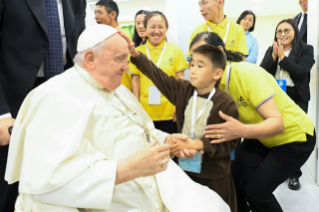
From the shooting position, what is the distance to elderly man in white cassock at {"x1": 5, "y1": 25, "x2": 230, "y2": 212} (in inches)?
46.4

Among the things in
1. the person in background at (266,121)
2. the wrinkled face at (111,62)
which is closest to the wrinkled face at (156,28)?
the person in background at (266,121)

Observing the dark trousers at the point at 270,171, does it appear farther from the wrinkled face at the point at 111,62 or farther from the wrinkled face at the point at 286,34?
the wrinkled face at the point at 286,34

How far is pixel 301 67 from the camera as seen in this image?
3.29m

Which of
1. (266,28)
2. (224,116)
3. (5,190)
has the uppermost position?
(224,116)

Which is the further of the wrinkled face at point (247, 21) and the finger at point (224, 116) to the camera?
the wrinkled face at point (247, 21)

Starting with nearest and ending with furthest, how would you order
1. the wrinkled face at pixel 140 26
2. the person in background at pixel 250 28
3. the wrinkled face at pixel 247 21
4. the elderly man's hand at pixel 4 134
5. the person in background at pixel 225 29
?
the elderly man's hand at pixel 4 134 → the person in background at pixel 225 29 → the wrinkled face at pixel 140 26 → the person in background at pixel 250 28 → the wrinkled face at pixel 247 21

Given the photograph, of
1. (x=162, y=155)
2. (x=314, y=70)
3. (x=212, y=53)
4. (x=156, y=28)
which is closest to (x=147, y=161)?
(x=162, y=155)

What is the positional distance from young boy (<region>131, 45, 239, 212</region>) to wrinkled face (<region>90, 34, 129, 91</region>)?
422mm

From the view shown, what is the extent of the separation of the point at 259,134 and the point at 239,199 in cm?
80

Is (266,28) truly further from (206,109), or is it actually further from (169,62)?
(206,109)

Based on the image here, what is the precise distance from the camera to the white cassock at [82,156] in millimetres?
1173

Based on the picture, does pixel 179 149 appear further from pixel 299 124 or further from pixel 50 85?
pixel 299 124

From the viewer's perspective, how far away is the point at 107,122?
57.2 inches

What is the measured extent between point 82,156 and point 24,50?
0.94 metres
